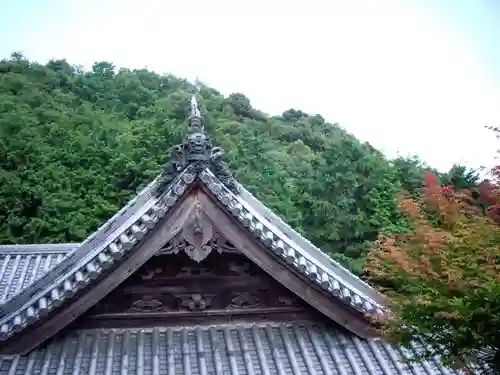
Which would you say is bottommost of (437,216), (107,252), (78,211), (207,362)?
(78,211)

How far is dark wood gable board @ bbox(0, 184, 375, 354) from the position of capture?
217 inches

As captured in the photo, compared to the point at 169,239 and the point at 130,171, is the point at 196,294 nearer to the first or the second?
the point at 169,239

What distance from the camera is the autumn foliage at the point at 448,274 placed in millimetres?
3766

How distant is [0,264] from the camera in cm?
932

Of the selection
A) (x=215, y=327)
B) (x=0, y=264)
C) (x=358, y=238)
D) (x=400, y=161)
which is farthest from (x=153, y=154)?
(x=215, y=327)

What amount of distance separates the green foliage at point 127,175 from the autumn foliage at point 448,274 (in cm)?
2087

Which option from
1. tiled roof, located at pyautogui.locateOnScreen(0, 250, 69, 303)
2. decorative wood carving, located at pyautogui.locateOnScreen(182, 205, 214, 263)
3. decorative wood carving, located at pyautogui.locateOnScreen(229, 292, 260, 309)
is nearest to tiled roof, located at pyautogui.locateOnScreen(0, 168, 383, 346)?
decorative wood carving, located at pyautogui.locateOnScreen(182, 205, 214, 263)

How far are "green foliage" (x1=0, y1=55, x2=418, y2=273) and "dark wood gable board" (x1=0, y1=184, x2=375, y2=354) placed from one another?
19225 millimetres

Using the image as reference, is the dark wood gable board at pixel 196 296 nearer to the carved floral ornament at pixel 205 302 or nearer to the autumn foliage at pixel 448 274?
the carved floral ornament at pixel 205 302

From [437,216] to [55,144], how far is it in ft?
92.3

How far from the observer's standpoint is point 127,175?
95.5 feet

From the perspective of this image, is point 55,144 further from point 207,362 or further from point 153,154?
point 207,362

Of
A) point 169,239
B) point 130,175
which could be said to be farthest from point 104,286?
point 130,175

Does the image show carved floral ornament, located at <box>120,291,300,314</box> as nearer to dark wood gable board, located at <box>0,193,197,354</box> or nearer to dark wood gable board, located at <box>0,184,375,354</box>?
dark wood gable board, located at <box>0,184,375,354</box>
